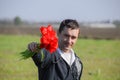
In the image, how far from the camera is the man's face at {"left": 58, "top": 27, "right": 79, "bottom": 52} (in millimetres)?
3877

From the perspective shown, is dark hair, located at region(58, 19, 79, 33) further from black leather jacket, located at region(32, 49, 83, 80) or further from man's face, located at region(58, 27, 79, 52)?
black leather jacket, located at region(32, 49, 83, 80)

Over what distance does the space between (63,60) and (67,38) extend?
26cm

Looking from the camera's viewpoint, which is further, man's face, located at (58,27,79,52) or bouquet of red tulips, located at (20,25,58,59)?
man's face, located at (58,27,79,52)

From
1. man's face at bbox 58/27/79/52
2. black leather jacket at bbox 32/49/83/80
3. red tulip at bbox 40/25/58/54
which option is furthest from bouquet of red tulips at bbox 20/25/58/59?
man's face at bbox 58/27/79/52

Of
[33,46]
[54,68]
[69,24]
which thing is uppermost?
[69,24]

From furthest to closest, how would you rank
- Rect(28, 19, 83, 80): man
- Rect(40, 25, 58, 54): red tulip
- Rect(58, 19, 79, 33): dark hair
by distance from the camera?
Rect(58, 19, 79, 33): dark hair < Rect(28, 19, 83, 80): man < Rect(40, 25, 58, 54): red tulip

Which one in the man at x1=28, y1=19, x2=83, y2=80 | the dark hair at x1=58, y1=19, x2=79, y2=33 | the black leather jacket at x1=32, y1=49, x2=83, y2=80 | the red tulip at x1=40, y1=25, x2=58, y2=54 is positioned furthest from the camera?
the dark hair at x1=58, y1=19, x2=79, y2=33

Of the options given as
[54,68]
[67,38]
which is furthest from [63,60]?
[67,38]

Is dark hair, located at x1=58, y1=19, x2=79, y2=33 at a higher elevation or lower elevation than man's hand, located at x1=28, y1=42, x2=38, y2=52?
higher

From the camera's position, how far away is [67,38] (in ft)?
12.7

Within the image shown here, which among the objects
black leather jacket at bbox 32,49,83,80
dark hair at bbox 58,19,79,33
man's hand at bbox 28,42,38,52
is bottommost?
black leather jacket at bbox 32,49,83,80

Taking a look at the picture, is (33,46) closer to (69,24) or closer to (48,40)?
(48,40)

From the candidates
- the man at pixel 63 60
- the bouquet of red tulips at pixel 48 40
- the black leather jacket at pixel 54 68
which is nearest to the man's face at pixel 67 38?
the man at pixel 63 60

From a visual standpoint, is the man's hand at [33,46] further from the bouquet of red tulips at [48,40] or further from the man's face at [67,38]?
the man's face at [67,38]
